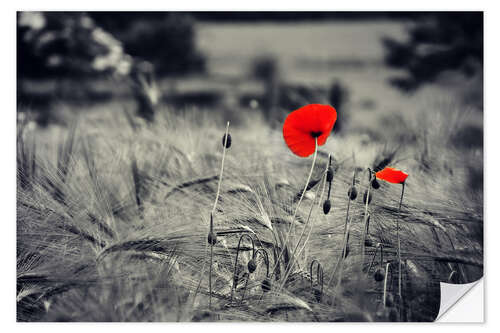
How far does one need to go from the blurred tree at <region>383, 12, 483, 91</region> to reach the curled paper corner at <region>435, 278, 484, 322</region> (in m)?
0.55

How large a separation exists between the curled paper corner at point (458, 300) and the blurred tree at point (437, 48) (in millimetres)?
549

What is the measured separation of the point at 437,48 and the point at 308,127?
0.50 meters

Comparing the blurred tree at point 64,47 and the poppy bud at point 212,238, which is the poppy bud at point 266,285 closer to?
the poppy bud at point 212,238

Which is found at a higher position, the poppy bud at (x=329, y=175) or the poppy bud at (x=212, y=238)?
the poppy bud at (x=329, y=175)

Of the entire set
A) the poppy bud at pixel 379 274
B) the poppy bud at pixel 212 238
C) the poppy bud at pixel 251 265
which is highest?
the poppy bud at pixel 212 238

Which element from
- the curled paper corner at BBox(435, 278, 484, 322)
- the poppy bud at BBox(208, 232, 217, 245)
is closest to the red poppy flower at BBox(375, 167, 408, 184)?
the curled paper corner at BBox(435, 278, 484, 322)

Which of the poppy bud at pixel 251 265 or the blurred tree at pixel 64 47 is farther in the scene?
the blurred tree at pixel 64 47

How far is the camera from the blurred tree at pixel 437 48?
4.32ft

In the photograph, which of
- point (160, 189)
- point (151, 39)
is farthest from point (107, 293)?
point (151, 39)

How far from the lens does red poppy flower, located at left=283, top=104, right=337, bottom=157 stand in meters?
1.15

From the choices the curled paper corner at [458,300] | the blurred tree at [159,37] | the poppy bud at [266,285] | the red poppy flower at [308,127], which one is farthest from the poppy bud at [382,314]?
the blurred tree at [159,37]

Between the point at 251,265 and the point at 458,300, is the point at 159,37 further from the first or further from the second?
the point at 458,300

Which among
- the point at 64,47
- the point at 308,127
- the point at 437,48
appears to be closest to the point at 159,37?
the point at 64,47
